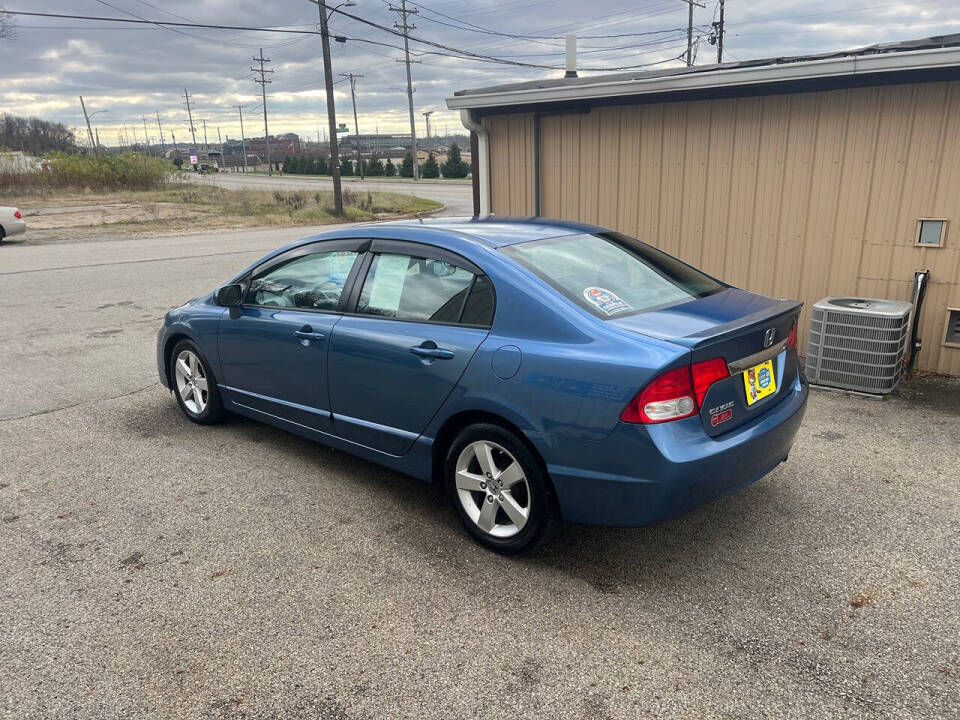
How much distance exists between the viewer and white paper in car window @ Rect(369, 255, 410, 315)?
3.74m

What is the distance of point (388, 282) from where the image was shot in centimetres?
381

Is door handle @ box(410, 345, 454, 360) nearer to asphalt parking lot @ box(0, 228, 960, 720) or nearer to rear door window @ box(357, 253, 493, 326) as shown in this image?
rear door window @ box(357, 253, 493, 326)

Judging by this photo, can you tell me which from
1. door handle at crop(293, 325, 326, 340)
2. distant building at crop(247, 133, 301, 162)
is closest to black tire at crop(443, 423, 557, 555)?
door handle at crop(293, 325, 326, 340)

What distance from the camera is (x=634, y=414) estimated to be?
2.77m

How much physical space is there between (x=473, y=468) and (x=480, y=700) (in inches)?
45.8

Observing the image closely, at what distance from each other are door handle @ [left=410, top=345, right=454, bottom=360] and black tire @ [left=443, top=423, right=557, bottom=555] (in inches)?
13.8

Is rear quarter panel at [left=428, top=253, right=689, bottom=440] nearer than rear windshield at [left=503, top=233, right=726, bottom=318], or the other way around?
rear quarter panel at [left=428, top=253, right=689, bottom=440]

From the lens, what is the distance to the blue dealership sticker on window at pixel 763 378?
3.21 m

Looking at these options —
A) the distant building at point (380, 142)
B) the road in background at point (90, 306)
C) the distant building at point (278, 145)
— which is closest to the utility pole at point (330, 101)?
the road in background at point (90, 306)

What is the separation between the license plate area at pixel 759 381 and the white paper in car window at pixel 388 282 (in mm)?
1734

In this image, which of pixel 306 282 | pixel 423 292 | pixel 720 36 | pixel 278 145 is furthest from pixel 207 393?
pixel 278 145

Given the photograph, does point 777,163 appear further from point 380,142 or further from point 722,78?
point 380,142

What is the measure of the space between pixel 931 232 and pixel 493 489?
4.60m

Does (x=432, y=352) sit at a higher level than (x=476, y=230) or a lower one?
lower
